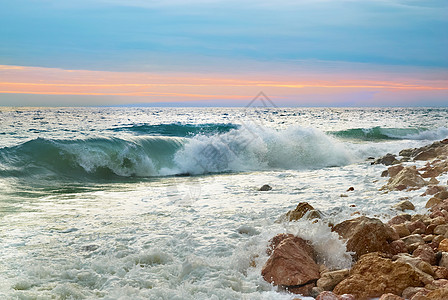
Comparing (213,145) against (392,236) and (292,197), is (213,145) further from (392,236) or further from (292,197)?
(392,236)

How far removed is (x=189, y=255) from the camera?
500cm

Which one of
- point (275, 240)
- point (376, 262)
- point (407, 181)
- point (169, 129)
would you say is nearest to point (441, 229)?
point (376, 262)

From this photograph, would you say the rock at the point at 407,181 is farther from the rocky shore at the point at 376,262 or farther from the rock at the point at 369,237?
the rock at the point at 369,237

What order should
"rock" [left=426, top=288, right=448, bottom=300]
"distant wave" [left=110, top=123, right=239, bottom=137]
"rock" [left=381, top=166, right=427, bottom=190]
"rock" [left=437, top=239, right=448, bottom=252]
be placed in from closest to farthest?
"rock" [left=426, top=288, right=448, bottom=300]
"rock" [left=437, top=239, right=448, bottom=252]
"rock" [left=381, top=166, right=427, bottom=190]
"distant wave" [left=110, top=123, right=239, bottom=137]

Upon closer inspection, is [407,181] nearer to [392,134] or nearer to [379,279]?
[379,279]

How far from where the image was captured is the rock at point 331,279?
153 inches

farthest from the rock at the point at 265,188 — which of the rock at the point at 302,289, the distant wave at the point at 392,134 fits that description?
Result: the distant wave at the point at 392,134

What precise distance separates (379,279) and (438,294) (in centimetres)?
66

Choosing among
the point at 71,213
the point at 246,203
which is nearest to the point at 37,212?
the point at 71,213

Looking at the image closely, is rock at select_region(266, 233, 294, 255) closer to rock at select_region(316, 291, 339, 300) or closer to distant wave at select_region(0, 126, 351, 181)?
rock at select_region(316, 291, 339, 300)

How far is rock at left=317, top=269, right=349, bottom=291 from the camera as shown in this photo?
390cm

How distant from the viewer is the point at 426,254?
160 inches

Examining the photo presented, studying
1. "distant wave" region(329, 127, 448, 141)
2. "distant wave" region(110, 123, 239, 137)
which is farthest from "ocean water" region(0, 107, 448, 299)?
"distant wave" region(329, 127, 448, 141)

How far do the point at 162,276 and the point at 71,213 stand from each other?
13.3 feet
